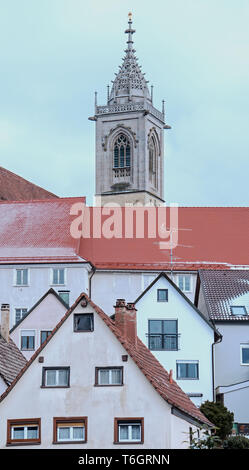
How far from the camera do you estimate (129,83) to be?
122 meters

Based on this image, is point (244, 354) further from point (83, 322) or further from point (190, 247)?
point (190, 247)

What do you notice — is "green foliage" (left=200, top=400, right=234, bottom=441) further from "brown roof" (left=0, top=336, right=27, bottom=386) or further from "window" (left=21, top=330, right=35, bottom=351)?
"window" (left=21, top=330, right=35, bottom=351)

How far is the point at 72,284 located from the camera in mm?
71000

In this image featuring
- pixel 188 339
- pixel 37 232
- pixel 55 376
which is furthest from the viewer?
pixel 37 232

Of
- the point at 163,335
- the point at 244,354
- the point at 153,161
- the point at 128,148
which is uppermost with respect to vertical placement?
the point at 128,148

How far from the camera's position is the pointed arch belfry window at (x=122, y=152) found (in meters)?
120

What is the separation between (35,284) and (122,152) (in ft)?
164

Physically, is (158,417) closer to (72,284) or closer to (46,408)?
(46,408)

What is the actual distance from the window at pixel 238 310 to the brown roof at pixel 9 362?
14.0 m

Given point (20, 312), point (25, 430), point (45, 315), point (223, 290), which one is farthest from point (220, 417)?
point (20, 312)

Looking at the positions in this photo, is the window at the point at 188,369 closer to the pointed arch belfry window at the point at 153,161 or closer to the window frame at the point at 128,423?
the window frame at the point at 128,423

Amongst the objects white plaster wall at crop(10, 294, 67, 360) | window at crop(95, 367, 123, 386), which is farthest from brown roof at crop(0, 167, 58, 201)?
window at crop(95, 367, 123, 386)

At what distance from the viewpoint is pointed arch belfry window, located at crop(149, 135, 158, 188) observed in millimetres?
120500
